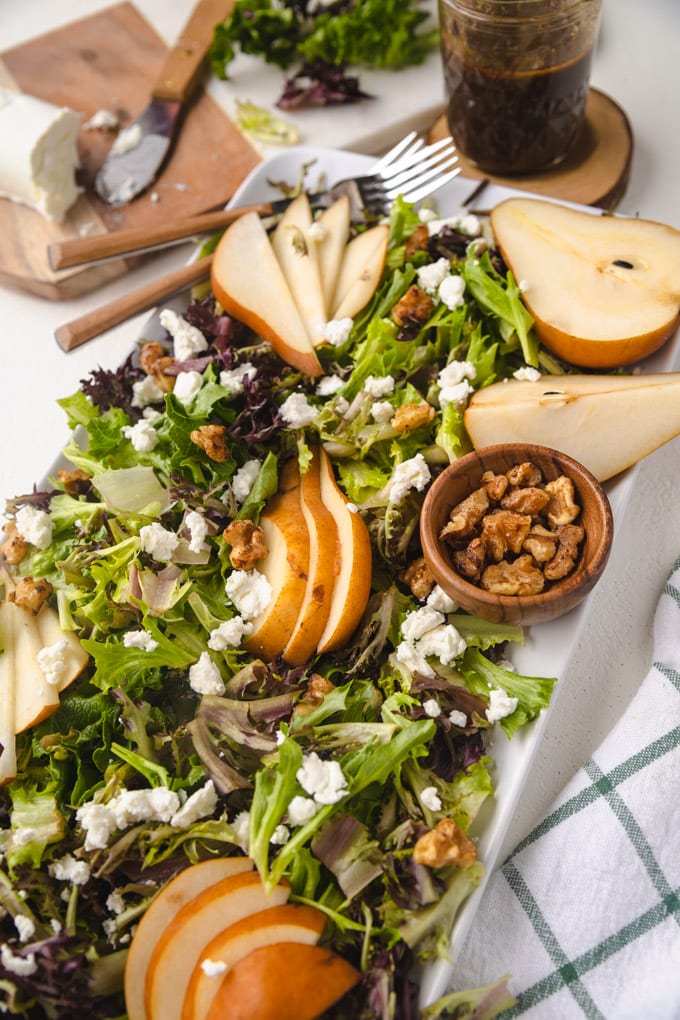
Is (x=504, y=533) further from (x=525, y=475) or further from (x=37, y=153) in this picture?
(x=37, y=153)

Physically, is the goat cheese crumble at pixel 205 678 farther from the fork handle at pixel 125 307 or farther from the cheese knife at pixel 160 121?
the cheese knife at pixel 160 121

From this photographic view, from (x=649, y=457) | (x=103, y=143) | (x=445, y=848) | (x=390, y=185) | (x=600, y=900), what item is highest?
(x=103, y=143)

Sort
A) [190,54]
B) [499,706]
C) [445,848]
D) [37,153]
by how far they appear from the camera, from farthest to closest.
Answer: [190,54]
[37,153]
[499,706]
[445,848]

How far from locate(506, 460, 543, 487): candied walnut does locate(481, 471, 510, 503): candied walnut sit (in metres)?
0.02

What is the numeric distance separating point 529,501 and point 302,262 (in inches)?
44.9

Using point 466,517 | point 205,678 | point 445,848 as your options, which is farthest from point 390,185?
point 445,848

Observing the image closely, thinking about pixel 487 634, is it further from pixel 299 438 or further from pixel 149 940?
pixel 149 940

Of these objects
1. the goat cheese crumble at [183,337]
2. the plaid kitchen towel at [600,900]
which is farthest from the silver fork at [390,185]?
the plaid kitchen towel at [600,900]

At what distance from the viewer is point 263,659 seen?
2256mm

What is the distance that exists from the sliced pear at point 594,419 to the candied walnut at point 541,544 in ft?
1.02

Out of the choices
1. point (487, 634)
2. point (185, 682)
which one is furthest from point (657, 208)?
point (185, 682)

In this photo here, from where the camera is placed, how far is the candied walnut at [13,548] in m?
2.44

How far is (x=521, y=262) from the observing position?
266cm

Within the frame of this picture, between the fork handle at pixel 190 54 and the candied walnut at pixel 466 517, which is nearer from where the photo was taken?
the candied walnut at pixel 466 517
